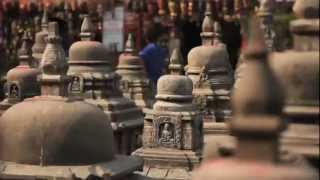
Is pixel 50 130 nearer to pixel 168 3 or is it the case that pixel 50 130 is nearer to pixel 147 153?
pixel 147 153

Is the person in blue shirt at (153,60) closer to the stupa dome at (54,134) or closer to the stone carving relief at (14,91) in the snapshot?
the stone carving relief at (14,91)

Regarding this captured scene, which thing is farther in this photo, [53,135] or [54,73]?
[54,73]

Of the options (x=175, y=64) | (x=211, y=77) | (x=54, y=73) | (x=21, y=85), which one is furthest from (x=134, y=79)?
(x=54, y=73)

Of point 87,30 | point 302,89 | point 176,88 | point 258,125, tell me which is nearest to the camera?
point 258,125

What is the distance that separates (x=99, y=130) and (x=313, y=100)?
3432mm

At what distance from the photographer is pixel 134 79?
18.1 metres

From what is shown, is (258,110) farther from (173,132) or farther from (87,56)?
(87,56)

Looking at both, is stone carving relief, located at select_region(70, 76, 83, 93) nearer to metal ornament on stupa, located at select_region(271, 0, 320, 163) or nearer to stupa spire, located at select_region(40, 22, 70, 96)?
stupa spire, located at select_region(40, 22, 70, 96)

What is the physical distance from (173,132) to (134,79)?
5.95 metres

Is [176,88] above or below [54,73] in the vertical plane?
below

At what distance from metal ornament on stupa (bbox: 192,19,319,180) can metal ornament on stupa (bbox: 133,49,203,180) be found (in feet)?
25.2

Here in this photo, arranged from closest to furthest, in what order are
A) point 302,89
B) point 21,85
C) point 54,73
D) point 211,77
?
1. point 302,89
2. point 54,73
3. point 21,85
4. point 211,77

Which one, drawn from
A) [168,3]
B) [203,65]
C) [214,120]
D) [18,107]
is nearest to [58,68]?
[18,107]

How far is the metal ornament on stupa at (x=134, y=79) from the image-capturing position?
696 inches
